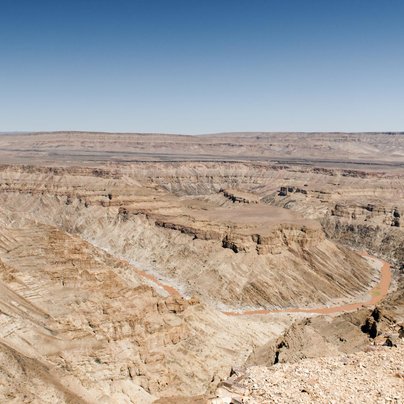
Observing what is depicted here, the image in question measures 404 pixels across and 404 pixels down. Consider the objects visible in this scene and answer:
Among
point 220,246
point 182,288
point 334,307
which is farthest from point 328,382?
point 220,246

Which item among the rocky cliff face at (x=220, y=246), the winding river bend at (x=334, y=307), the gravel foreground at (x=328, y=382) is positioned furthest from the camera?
the rocky cliff face at (x=220, y=246)

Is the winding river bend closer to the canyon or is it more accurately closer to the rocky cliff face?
the canyon

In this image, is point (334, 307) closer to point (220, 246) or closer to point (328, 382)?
point (220, 246)

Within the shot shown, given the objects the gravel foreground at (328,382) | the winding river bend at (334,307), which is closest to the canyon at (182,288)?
the gravel foreground at (328,382)

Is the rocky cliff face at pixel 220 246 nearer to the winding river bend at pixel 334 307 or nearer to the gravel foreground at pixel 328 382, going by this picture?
the winding river bend at pixel 334 307

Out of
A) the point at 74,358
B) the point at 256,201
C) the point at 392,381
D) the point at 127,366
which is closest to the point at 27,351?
the point at 74,358

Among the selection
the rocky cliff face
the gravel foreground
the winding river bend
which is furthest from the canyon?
the winding river bend

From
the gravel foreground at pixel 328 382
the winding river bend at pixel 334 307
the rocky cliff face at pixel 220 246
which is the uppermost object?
the gravel foreground at pixel 328 382

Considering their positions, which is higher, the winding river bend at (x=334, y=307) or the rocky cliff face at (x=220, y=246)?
the rocky cliff face at (x=220, y=246)
